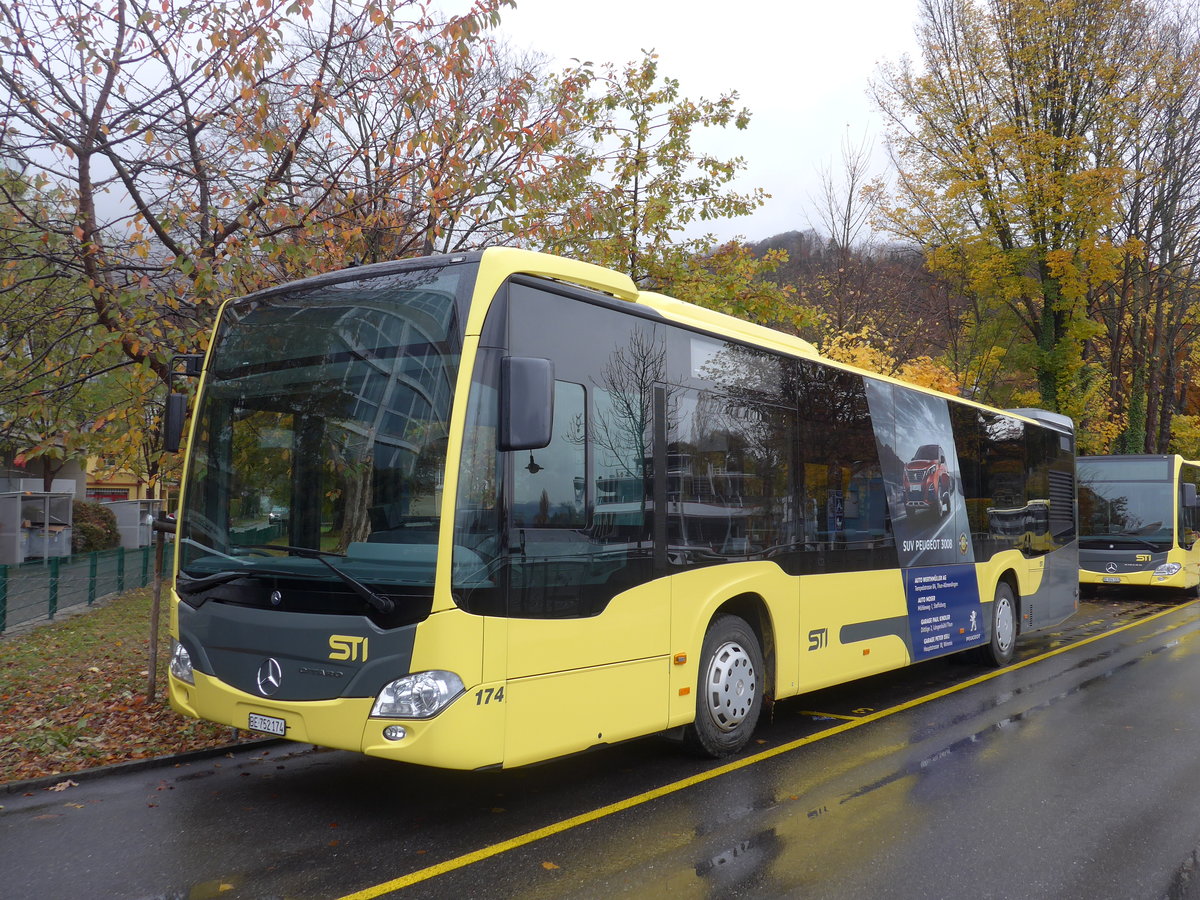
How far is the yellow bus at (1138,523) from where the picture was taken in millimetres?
19438

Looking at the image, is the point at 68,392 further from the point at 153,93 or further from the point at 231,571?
the point at 231,571

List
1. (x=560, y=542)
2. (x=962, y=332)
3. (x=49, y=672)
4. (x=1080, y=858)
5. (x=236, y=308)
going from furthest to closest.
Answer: (x=962, y=332) → (x=49, y=672) → (x=236, y=308) → (x=560, y=542) → (x=1080, y=858)

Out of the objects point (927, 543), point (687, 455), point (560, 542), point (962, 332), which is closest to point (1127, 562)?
point (962, 332)

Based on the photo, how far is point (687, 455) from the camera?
666cm

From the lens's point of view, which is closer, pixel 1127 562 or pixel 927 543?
pixel 927 543

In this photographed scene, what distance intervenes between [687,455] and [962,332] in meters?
21.7

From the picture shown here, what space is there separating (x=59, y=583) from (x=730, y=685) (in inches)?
486

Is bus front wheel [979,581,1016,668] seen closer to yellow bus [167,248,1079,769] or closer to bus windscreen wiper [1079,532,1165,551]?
yellow bus [167,248,1079,769]

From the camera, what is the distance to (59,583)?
15.1 m

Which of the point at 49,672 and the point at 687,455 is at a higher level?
the point at 687,455

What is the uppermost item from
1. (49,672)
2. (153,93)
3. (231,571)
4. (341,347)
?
(153,93)

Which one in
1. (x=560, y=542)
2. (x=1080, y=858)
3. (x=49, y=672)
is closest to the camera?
(x=1080, y=858)

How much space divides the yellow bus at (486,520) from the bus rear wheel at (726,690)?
2cm

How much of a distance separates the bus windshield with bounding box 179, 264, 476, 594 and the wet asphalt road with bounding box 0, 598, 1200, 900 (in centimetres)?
143
